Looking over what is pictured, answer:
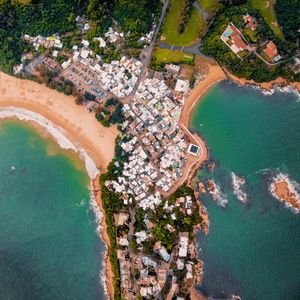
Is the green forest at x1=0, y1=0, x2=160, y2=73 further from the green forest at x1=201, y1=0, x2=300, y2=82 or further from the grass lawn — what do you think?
the grass lawn

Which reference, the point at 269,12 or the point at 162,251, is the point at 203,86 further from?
the point at 162,251

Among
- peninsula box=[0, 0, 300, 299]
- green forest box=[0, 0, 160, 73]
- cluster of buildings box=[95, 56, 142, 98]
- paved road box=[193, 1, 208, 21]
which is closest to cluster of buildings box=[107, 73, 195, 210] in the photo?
peninsula box=[0, 0, 300, 299]

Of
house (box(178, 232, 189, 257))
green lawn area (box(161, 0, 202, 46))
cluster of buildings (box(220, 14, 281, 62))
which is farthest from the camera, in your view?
green lawn area (box(161, 0, 202, 46))

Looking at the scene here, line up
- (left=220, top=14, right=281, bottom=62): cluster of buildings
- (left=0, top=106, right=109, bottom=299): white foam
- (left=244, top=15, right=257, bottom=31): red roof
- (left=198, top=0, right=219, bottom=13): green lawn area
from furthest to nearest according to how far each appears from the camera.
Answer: (left=198, top=0, right=219, bottom=13): green lawn area, (left=244, top=15, right=257, bottom=31): red roof, (left=220, top=14, right=281, bottom=62): cluster of buildings, (left=0, top=106, right=109, bottom=299): white foam

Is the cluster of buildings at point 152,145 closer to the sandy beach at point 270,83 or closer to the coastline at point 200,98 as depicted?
the coastline at point 200,98

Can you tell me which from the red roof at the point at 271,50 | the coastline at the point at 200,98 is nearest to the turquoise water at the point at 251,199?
the coastline at the point at 200,98
